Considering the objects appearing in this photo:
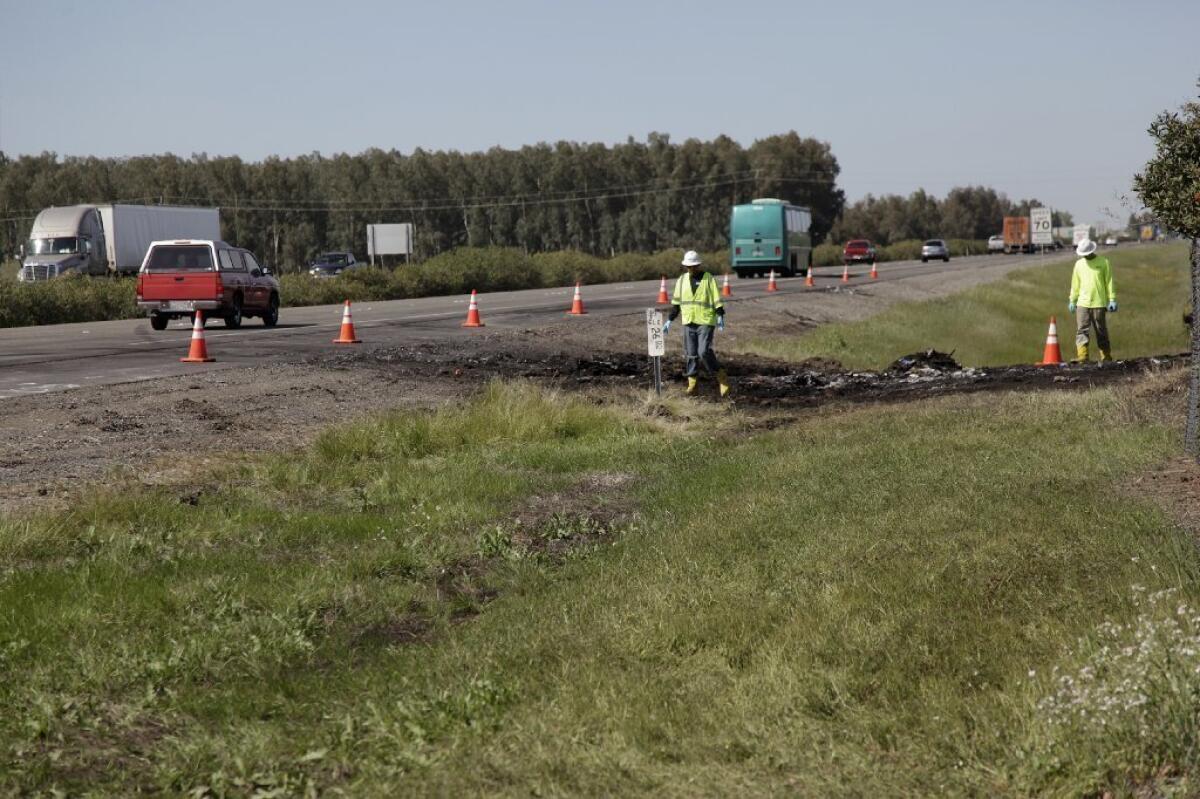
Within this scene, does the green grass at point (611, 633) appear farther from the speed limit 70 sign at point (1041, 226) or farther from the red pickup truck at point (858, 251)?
the speed limit 70 sign at point (1041, 226)

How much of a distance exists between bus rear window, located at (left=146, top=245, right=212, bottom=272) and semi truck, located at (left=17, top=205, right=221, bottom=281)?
19476 mm

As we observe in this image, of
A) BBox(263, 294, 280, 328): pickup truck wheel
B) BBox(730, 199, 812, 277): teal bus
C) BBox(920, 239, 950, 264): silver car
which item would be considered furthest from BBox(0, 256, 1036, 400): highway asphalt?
BBox(920, 239, 950, 264): silver car

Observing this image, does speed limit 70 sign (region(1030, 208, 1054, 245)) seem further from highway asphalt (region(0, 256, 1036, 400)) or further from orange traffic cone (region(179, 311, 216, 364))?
orange traffic cone (region(179, 311, 216, 364))

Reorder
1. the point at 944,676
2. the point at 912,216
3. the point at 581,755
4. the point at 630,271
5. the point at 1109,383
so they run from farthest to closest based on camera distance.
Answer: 1. the point at 912,216
2. the point at 630,271
3. the point at 1109,383
4. the point at 944,676
5. the point at 581,755

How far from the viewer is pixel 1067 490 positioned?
9375 millimetres

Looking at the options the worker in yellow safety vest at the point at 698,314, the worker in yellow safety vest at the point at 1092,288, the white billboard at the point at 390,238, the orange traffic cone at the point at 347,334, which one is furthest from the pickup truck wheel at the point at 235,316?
the white billboard at the point at 390,238

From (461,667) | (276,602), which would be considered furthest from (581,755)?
(276,602)

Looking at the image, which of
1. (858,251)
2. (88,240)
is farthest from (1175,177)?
(858,251)

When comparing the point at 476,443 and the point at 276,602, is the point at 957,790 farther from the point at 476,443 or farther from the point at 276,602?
the point at 476,443

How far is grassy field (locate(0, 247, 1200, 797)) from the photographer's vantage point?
5.16 metres

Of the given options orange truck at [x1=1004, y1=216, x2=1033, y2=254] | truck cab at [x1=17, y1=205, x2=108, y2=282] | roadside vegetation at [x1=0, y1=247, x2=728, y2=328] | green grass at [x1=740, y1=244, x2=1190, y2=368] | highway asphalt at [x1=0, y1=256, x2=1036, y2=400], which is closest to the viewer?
highway asphalt at [x1=0, y1=256, x2=1036, y2=400]

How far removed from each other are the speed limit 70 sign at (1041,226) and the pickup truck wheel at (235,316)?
10621cm

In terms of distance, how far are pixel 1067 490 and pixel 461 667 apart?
186 inches

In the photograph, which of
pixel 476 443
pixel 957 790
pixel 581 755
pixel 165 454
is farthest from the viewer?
pixel 476 443
